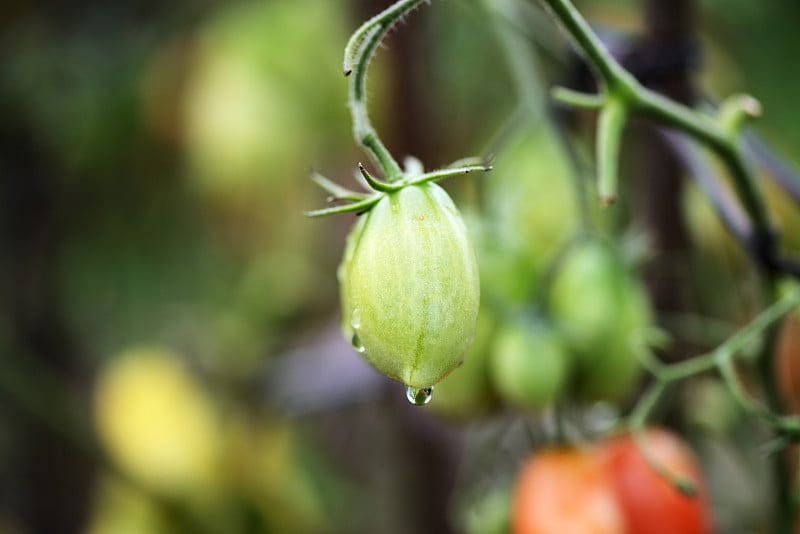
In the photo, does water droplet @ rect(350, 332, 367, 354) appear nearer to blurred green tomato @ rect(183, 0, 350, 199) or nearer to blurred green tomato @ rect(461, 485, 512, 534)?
blurred green tomato @ rect(461, 485, 512, 534)

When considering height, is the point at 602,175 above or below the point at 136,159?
below

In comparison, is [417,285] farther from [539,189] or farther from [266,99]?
[266,99]

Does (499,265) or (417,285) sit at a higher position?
(499,265)

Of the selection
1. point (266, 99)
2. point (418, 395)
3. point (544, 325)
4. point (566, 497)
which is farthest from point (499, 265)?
point (266, 99)

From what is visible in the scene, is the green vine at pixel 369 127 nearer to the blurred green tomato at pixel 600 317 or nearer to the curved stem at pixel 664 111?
the curved stem at pixel 664 111

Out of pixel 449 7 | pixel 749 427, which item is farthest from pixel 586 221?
pixel 449 7

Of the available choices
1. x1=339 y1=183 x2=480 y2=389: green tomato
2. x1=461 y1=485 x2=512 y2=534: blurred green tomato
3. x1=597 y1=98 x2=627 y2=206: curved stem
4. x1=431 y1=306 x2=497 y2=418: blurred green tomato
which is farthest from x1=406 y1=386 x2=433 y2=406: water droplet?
x1=461 y1=485 x2=512 y2=534: blurred green tomato

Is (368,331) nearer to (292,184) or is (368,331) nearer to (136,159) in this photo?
(292,184)
